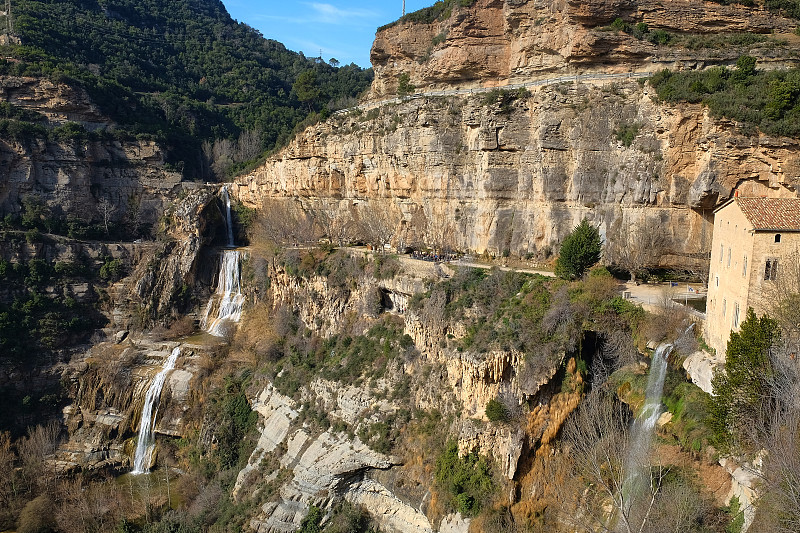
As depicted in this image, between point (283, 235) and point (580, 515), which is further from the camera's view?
point (283, 235)

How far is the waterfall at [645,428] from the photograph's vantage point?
15.1 m

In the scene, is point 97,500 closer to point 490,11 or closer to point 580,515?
point 580,515

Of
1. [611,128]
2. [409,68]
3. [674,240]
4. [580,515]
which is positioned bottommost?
[580,515]

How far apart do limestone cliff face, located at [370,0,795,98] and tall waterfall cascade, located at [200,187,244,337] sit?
1903cm

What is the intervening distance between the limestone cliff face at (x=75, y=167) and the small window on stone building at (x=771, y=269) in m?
43.2

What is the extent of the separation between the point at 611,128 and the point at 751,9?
9100 mm

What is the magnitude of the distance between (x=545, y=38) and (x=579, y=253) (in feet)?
45.4

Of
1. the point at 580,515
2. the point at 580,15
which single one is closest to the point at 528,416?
the point at 580,515

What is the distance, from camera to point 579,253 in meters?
22.1

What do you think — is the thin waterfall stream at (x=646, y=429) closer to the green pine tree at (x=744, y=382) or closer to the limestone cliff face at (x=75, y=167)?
the green pine tree at (x=744, y=382)

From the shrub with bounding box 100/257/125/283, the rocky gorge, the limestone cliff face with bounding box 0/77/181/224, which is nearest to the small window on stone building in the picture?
the rocky gorge

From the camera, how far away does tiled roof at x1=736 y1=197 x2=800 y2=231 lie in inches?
563

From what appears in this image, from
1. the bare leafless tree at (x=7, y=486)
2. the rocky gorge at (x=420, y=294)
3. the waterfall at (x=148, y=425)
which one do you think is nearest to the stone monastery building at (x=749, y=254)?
the rocky gorge at (x=420, y=294)

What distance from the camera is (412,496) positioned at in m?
21.1
